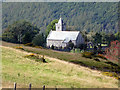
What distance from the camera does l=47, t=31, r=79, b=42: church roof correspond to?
10524 cm

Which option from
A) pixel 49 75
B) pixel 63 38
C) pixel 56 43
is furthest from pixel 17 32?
pixel 49 75

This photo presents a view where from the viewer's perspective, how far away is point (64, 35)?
109062 mm

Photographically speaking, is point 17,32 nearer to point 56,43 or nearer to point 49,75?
point 56,43

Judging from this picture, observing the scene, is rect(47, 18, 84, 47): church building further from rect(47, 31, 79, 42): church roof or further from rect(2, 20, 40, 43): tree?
rect(2, 20, 40, 43): tree

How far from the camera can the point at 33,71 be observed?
101 ft

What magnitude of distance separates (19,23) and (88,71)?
229ft

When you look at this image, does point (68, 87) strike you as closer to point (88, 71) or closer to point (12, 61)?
point (88, 71)

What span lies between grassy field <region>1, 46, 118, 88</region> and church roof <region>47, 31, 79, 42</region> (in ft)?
224

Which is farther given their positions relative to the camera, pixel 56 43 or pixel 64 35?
pixel 56 43

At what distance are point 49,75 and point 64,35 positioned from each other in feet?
264

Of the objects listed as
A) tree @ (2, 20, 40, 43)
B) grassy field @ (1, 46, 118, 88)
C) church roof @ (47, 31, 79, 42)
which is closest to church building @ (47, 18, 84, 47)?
church roof @ (47, 31, 79, 42)

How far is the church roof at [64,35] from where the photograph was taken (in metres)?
105

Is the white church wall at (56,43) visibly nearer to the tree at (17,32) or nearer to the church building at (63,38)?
the church building at (63,38)

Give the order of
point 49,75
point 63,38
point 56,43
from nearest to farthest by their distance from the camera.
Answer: point 49,75, point 63,38, point 56,43
